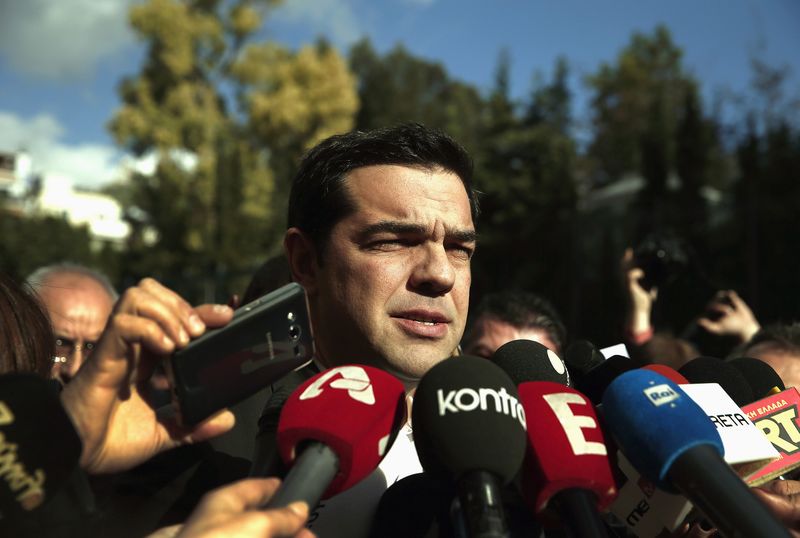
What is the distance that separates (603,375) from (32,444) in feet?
4.27

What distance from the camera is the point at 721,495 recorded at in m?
1.17

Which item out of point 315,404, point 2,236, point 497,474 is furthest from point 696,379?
point 2,236

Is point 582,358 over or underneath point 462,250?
underneath

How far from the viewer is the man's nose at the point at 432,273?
189 cm

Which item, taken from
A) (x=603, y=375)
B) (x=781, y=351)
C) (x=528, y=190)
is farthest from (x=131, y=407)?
(x=528, y=190)

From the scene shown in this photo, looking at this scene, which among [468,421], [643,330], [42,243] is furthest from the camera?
[42,243]

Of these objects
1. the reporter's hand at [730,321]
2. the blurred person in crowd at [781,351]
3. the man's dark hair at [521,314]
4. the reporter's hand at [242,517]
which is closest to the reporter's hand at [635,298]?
the reporter's hand at [730,321]

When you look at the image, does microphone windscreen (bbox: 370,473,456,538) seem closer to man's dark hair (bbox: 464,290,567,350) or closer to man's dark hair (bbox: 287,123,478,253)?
man's dark hair (bbox: 287,123,478,253)

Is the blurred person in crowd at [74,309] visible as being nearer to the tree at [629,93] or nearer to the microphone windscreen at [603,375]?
the microphone windscreen at [603,375]

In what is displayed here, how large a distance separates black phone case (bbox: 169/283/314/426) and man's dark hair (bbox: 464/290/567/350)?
2.49 m

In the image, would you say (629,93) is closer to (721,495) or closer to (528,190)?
(528,190)

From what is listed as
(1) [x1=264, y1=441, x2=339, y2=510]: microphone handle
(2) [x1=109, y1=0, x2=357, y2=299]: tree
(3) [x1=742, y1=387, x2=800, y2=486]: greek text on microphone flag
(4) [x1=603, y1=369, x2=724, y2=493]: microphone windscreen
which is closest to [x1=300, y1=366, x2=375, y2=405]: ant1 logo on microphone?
(1) [x1=264, y1=441, x2=339, y2=510]: microphone handle

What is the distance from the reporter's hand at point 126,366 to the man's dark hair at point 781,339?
2.13 metres

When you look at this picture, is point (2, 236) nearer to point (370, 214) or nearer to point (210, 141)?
point (210, 141)
